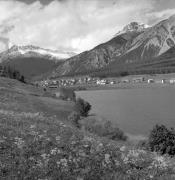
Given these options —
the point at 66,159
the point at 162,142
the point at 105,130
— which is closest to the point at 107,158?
the point at 66,159

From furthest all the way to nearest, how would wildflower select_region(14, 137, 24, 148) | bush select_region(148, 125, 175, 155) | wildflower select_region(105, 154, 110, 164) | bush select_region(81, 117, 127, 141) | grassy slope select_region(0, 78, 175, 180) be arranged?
bush select_region(81, 117, 127, 141)
bush select_region(148, 125, 175, 155)
wildflower select_region(14, 137, 24, 148)
wildflower select_region(105, 154, 110, 164)
grassy slope select_region(0, 78, 175, 180)

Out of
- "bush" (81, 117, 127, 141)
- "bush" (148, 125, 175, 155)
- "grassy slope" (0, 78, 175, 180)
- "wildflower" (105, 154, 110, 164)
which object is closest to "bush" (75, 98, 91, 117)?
"bush" (81, 117, 127, 141)

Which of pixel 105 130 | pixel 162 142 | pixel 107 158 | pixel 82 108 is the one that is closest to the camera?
pixel 107 158

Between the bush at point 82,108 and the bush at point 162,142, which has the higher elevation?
the bush at point 162,142

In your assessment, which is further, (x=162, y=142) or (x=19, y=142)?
(x=162, y=142)

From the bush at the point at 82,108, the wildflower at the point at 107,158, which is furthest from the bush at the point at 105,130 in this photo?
the bush at the point at 82,108

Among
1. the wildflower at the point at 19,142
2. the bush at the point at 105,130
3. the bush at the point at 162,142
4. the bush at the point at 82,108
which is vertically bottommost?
the bush at the point at 82,108

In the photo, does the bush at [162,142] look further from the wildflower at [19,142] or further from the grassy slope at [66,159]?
the wildflower at [19,142]

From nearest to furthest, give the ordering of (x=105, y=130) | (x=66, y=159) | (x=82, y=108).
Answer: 1. (x=66, y=159)
2. (x=105, y=130)
3. (x=82, y=108)

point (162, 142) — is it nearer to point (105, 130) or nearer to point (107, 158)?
point (107, 158)

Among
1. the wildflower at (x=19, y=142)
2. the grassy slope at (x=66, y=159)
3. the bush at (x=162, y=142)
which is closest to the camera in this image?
the grassy slope at (x=66, y=159)

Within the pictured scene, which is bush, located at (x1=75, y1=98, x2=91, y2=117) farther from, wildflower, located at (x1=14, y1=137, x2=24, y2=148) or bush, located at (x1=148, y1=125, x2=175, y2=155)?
wildflower, located at (x1=14, y1=137, x2=24, y2=148)

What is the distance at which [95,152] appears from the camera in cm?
2120

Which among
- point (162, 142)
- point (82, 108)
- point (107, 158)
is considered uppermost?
point (107, 158)
